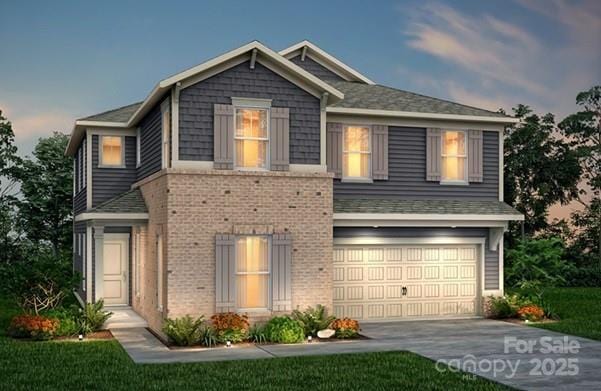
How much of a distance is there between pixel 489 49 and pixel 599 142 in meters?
11.6

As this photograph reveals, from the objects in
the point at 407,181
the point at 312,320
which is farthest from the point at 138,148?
the point at 312,320

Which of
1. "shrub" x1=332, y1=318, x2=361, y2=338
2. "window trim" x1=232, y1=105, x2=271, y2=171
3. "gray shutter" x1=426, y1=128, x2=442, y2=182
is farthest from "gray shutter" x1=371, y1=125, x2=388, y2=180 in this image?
"shrub" x1=332, y1=318, x2=361, y2=338

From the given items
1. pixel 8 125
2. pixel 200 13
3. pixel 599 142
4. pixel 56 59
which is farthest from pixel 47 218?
pixel 599 142

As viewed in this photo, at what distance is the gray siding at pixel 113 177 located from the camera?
2414 centimetres

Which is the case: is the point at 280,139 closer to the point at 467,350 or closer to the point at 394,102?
the point at 394,102

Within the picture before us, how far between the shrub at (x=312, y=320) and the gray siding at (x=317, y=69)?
1109 cm

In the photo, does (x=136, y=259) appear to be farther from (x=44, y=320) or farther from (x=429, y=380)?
(x=429, y=380)

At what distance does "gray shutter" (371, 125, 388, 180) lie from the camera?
70.6ft

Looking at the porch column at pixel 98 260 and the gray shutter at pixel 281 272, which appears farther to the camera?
the porch column at pixel 98 260

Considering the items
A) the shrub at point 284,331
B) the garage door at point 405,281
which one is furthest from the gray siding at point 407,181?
the shrub at point 284,331

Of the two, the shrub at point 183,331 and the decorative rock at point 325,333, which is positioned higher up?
the shrub at point 183,331

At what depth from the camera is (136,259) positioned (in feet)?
76.1

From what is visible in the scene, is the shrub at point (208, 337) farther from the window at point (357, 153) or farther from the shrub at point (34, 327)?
the window at point (357, 153)

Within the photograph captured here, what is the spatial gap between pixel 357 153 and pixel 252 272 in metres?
5.43
